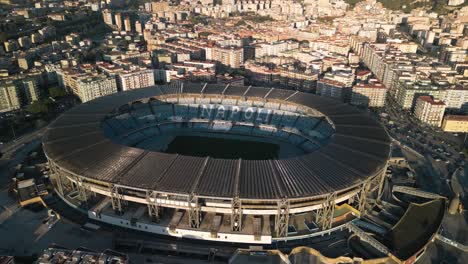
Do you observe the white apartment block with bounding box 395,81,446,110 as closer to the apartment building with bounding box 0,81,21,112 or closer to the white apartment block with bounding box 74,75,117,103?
the white apartment block with bounding box 74,75,117,103

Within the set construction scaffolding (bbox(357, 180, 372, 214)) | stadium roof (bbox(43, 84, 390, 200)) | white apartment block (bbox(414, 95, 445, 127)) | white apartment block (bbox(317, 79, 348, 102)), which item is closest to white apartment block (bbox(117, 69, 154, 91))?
stadium roof (bbox(43, 84, 390, 200))

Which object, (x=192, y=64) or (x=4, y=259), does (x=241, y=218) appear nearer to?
(x=4, y=259)

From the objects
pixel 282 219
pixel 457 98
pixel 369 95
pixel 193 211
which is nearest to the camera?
pixel 282 219

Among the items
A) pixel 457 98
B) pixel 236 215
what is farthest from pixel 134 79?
pixel 457 98

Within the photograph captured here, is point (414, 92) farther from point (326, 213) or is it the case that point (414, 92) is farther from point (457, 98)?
point (326, 213)

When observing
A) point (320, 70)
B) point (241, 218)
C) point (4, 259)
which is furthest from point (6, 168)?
point (320, 70)

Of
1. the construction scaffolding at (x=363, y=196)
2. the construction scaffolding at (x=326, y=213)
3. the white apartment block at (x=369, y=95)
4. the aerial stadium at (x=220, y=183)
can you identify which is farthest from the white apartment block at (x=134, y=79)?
the construction scaffolding at (x=363, y=196)

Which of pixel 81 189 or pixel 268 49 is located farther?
pixel 268 49
